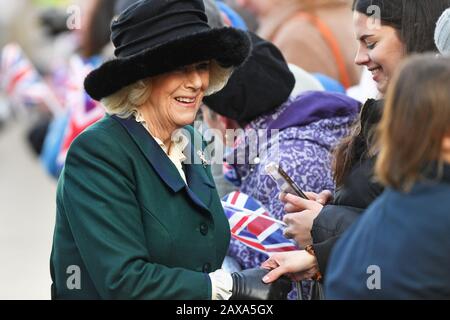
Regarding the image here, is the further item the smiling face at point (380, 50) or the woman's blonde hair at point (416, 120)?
the smiling face at point (380, 50)

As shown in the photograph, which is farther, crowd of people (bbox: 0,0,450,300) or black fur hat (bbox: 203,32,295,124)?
black fur hat (bbox: 203,32,295,124)

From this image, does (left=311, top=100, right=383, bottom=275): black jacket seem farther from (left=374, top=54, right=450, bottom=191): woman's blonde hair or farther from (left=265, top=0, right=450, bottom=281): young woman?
(left=374, top=54, right=450, bottom=191): woman's blonde hair

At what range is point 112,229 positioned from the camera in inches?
122

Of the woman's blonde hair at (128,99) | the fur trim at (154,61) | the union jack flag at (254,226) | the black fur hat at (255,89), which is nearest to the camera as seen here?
the fur trim at (154,61)

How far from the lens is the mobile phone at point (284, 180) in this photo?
360 cm

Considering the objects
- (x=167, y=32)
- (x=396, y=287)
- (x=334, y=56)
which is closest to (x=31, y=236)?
(x=334, y=56)

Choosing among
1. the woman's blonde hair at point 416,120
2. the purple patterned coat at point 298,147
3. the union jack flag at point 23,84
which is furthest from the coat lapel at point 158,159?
the union jack flag at point 23,84

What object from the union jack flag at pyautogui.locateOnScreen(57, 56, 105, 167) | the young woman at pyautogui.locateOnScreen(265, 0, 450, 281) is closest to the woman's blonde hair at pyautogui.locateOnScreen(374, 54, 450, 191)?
the young woman at pyautogui.locateOnScreen(265, 0, 450, 281)

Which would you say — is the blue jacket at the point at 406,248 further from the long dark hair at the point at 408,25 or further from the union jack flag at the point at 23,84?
the union jack flag at the point at 23,84

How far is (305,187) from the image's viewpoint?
12.7ft

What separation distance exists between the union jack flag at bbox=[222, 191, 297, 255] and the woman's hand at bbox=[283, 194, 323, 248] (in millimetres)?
247

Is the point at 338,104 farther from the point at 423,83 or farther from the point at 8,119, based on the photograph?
the point at 8,119

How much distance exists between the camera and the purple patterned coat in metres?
3.87

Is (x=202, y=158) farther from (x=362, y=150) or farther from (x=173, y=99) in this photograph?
(x=362, y=150)
